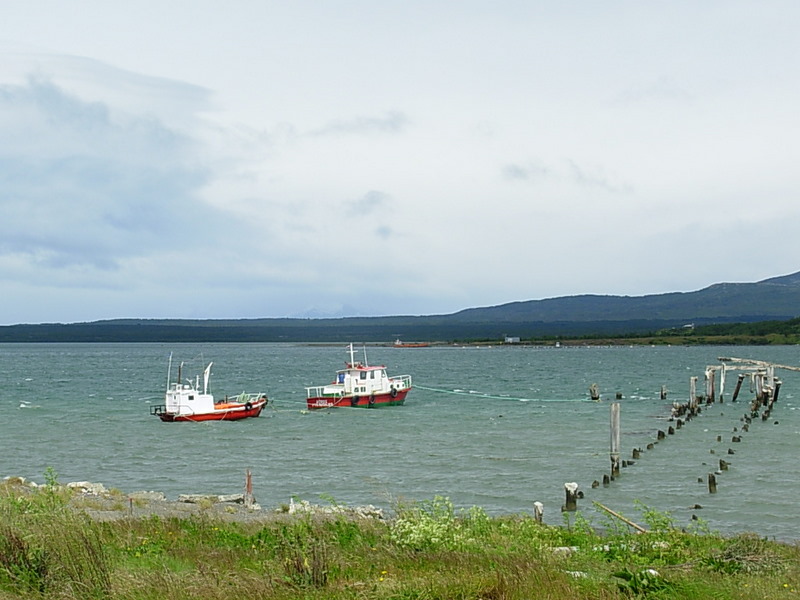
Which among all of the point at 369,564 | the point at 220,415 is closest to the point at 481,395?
the point at 220,415

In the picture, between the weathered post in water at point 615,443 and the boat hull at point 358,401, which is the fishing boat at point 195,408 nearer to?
the boat hull at point 358,401

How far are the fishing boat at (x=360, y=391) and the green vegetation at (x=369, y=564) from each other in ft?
165

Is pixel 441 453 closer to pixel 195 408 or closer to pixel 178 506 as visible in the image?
pixel 178 506

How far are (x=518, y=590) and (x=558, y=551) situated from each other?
13.7 feet

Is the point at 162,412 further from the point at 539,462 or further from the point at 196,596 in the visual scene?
the point at 196,596

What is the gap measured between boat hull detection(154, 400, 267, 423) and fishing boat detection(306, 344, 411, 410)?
291 inches

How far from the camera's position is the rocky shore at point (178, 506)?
70.1 feet

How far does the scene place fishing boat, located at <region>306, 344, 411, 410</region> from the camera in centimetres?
6556

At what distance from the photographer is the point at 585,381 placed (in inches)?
3969

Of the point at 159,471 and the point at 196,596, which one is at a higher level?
the point at 196,596

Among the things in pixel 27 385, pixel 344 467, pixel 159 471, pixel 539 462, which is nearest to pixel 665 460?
pixel 539 462

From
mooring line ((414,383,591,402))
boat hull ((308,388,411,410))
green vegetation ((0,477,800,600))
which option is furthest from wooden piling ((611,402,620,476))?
mooring line ((414,383,591,402))

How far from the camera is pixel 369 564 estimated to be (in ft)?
37.3

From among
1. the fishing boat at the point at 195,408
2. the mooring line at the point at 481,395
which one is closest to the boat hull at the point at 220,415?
the fishing boat at the point at 195,408
